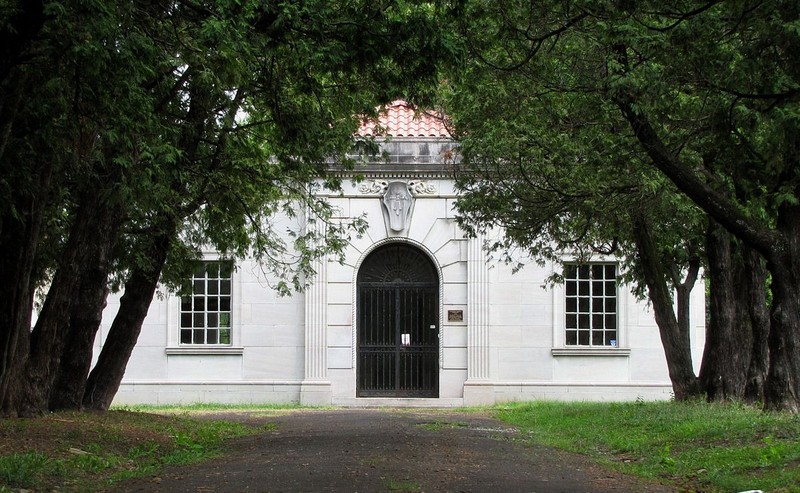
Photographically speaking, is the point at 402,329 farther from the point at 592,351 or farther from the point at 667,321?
the point at 667,321

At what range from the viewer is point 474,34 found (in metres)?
12.7

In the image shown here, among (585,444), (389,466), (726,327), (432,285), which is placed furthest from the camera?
(432,285)

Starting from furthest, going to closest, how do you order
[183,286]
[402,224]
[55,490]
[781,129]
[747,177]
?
1. [402,224]
2. [183,286]
3. [747,177]
4. [781,129]
5. [55,490]

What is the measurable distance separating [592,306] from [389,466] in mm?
16000

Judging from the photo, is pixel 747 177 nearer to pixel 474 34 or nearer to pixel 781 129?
pixel 781 129

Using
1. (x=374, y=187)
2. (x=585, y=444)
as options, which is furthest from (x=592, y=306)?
(x=585, y=444)

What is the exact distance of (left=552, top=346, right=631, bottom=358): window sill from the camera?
25.9 metres

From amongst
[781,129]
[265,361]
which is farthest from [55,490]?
[265,361]

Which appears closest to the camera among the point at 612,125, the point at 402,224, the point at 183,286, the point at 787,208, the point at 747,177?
the point at 787,208

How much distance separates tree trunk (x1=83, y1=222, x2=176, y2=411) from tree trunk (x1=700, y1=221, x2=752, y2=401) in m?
8.69

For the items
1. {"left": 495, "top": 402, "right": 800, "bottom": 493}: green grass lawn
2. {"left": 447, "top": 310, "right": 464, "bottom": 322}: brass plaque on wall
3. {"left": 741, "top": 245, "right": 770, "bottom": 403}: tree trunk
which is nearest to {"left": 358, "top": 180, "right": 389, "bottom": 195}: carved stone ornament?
{"left": 447, "top": 310, "right": 464, "bottom": 322}: brass plaque on wall

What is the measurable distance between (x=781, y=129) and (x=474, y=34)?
3.60 metres

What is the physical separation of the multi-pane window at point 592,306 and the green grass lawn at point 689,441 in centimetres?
667

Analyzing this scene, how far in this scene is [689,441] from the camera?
13234 mm
